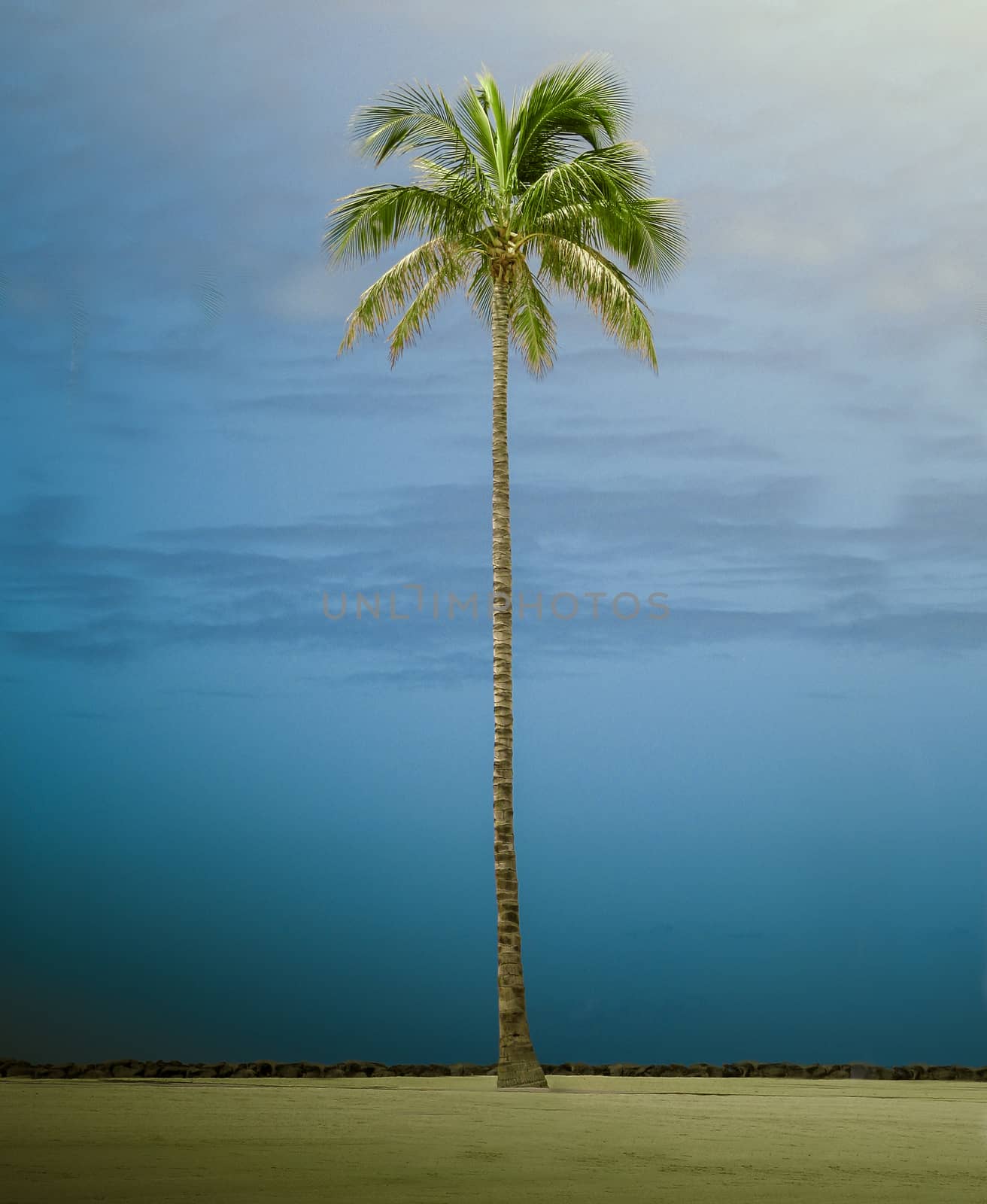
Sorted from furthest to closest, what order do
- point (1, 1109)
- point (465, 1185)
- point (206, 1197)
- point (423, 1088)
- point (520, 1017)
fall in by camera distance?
point (520, 1017) → point (423, 1088) → point (1, 1109) → point (465, 1185) → point (206, 1197)

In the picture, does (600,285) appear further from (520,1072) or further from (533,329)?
(520,1072)

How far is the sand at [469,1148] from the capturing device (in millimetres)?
6609

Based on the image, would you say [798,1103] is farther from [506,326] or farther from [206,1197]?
[506,326]

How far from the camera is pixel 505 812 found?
17.3 metres

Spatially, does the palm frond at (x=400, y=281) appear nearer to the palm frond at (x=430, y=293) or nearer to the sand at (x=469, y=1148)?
the palm frond at (x=430, y=293)

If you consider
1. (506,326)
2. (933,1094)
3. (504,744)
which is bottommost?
(933,1094)

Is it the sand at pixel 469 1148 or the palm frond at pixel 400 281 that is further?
the palm frond at pixel 400 281

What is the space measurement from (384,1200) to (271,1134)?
288 cm

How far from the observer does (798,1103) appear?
13258 mm

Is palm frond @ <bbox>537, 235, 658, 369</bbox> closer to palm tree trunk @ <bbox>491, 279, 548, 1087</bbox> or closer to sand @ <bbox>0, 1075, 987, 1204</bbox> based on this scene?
palm tree trunk @ <bbox>491, 279, 548, 1087</bbox>

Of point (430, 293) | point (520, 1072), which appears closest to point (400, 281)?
point (430, 293)

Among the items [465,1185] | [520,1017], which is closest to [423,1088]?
[520,1017]

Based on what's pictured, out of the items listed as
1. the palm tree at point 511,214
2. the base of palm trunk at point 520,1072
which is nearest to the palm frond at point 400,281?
the palm tree at point 511,214

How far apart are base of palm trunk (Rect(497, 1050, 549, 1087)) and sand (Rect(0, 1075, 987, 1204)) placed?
2754mm
